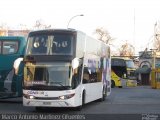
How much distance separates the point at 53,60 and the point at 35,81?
3.76ft

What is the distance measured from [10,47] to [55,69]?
19.9 feet

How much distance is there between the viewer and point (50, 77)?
20.8 metres

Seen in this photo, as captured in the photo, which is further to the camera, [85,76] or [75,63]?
[85,76]

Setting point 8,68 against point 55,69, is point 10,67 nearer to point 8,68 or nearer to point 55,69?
point 8,68

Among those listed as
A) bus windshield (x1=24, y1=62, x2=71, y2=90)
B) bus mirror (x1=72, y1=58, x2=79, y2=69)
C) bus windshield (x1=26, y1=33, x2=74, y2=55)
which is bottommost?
bus windshield (x1=24, y1=62, x2=71, y2=90)

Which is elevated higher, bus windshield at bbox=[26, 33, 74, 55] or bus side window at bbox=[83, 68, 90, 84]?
bus windshield at bbox=[26, 33, 74, 55]

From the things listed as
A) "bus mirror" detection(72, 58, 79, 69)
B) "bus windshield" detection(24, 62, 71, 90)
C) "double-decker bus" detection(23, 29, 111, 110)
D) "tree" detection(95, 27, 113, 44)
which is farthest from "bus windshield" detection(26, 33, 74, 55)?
"tree" detection(95, 27, 113, 44)

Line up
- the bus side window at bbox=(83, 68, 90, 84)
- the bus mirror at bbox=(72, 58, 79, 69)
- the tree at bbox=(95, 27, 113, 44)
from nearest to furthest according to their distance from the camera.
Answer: the bus mirror at bbox=(72, 58, 79, 69) < the bus side window at bbox=(83, 68, 90, 84) < the tree at bbox=(95, 27, 113, 44)

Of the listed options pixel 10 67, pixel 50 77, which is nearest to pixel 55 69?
pixel 50 77

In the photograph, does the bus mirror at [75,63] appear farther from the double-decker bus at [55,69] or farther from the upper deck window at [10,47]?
the upper deck window at [10,47]

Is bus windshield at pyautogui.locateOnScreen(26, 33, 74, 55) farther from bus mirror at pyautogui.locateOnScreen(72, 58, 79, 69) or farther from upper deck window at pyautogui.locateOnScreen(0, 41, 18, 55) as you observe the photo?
upper deck window at pyautogui.locateOnScreen(0, 41, 18, 55)

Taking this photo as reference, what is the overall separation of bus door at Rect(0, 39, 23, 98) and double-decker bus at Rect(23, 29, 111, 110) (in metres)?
4.35

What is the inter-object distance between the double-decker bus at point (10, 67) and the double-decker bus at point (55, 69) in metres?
4.24

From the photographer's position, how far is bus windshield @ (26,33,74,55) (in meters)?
21.1
